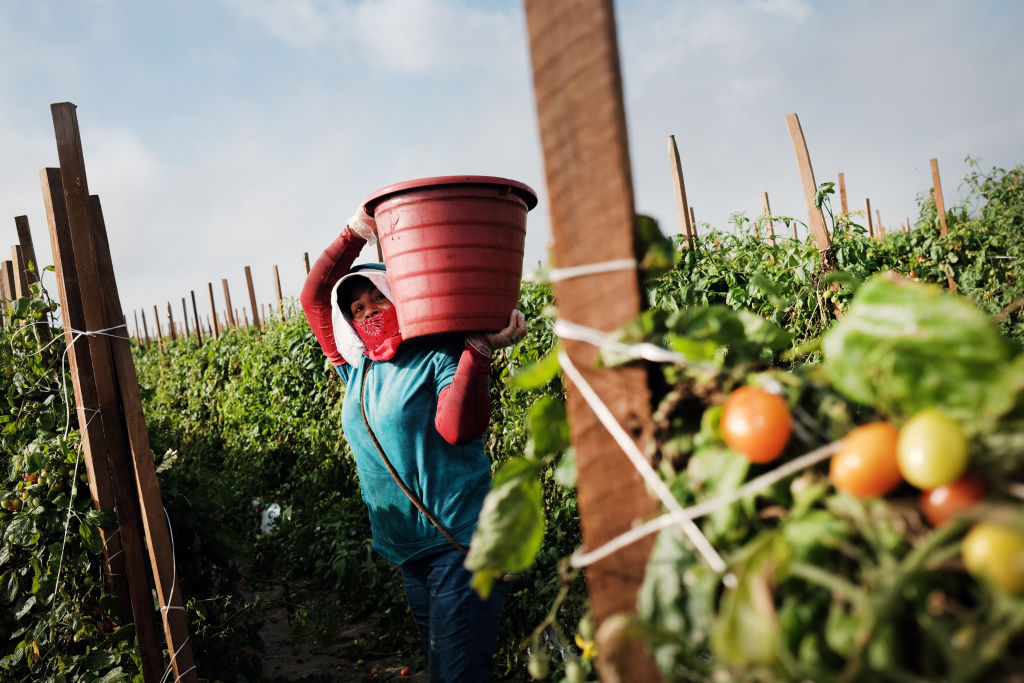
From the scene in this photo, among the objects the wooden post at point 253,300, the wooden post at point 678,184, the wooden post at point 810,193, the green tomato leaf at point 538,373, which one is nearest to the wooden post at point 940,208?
the wooden post at point 678,184

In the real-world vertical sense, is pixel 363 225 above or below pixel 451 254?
above

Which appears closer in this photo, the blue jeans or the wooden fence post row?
the wooden fence post row

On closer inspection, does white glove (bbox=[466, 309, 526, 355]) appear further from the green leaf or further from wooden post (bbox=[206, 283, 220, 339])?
wooden post (bbox=[206, 283, 220, 339])

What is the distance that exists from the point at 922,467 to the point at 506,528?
0.46 metres

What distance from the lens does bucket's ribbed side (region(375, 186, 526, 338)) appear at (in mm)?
1863

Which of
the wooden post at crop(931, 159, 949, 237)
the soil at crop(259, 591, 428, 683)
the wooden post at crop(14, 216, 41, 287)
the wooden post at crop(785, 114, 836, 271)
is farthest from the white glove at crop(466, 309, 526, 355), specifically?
the wooden post at crop(931, 159, 949, 237)

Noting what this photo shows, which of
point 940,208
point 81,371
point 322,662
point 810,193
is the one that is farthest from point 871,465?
point 940,208

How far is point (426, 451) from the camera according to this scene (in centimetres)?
221

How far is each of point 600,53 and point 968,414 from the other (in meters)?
0.51

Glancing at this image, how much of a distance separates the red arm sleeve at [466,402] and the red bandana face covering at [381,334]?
0.91 ft

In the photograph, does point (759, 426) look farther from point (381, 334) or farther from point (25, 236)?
point (25, 236)

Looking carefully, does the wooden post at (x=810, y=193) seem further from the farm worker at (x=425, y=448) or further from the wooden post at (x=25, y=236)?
the wooden post at (x=25, y=236)

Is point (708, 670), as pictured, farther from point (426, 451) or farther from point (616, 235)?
point (426, 451)

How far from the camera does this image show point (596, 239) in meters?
0.74
